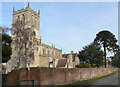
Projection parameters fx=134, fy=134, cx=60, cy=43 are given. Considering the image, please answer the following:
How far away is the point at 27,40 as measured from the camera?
34.8 metres

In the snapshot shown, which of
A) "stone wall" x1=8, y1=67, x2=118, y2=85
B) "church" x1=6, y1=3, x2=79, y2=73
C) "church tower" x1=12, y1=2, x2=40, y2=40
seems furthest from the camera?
"church tower" x1=12, y1=2, x2=40, y2=40

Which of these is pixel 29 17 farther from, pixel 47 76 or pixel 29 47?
pixel 47 76

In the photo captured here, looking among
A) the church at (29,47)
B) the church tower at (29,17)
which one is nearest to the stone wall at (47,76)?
the church at (29,47)

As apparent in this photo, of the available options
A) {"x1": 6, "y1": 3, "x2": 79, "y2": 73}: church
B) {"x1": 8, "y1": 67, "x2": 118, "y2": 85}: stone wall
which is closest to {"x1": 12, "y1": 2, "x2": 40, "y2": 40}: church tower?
{"x1": 6, "y1": 3, "x2": 79, "y2": 73}: church

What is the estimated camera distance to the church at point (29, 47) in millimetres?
34188

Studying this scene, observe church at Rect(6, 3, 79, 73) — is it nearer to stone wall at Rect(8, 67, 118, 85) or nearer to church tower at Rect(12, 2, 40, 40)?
church tower at Rect(12, 2, 40, 40)

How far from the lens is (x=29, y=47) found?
35.8 m

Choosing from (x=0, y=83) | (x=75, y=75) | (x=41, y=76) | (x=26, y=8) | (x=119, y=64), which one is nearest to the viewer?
(x=41, y=76)

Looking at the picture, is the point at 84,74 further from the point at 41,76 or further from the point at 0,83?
the point at 0,83

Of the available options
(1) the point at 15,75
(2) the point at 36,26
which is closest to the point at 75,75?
(1) the point at 15,75

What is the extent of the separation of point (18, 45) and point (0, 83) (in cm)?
2052

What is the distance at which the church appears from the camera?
34.2 meters

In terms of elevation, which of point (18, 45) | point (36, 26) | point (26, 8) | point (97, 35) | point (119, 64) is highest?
point (26, 8)

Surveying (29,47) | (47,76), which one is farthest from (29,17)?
(47,76)
